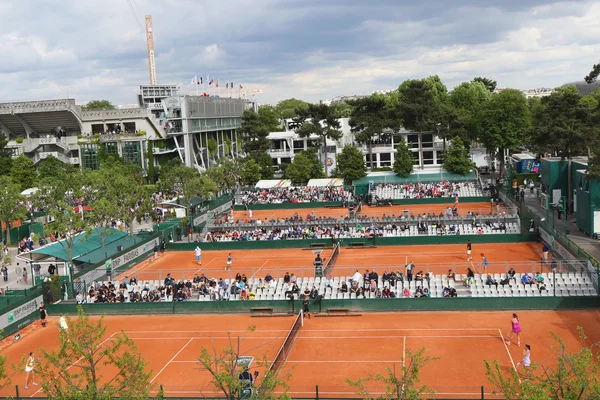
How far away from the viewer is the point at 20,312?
100ft

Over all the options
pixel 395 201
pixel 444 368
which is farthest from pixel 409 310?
pixel 395 201

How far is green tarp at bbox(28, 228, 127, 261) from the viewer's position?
37250mm

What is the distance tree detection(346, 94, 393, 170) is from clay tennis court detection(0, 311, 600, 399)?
49.6 meters

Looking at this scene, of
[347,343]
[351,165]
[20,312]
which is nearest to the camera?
[347,343]

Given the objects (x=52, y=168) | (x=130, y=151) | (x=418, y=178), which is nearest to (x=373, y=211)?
(x=418, y=178)

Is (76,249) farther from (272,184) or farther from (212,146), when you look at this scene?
(212,146)

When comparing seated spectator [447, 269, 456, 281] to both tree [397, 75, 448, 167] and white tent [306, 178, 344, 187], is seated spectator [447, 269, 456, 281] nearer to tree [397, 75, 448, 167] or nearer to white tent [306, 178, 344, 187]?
white tent [306, 178, 344, 187]

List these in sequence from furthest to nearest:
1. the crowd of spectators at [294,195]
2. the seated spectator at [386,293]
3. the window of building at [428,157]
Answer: the window of building at [428,157], the crowd of spectators at [294,195], the seated spectator at [386,293]

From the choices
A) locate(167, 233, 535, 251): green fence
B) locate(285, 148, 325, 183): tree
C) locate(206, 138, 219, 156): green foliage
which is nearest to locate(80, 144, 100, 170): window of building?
locate(206, 138, 219, 156): green foliage

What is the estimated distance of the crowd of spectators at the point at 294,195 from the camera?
65.7 meters

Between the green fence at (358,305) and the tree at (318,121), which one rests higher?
the tree at (318,121)

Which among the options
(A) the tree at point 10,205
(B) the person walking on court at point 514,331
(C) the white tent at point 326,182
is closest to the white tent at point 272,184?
(C) the white tent at point 326,182

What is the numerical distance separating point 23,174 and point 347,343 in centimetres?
6086

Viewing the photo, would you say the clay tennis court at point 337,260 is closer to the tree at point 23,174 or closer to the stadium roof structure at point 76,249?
the stadium roof structure at point 76,249
